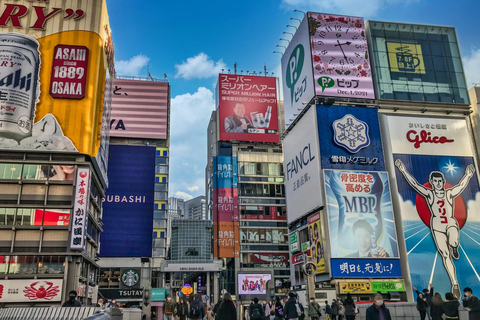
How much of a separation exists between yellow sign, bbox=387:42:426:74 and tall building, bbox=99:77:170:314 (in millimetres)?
44347

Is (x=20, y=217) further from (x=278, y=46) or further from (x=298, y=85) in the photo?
(x=278, y=46)

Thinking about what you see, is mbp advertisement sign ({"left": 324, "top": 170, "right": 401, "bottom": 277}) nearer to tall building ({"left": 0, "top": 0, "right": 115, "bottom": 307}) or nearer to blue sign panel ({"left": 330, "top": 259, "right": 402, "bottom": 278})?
blue sign panel ({"left": 330, "top": 259, "right": 402, "bottom": 278})

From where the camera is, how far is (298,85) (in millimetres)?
54250

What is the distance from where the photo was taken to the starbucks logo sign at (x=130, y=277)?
7331 cm

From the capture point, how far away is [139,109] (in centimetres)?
8350

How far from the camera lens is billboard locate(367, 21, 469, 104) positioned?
50.8 m

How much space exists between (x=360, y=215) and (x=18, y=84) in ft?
107

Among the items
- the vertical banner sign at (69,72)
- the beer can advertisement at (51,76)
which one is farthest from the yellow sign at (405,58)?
the vertical banner sign at (69,72)

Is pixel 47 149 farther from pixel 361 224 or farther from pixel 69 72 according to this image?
pixel 361 224

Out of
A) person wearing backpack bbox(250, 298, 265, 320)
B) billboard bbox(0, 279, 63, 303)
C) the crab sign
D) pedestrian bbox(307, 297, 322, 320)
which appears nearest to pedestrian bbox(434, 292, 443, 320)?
person wearing backpack bbox(250, 298, 265, 320)

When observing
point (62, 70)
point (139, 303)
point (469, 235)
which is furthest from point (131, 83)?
point (469, 235)

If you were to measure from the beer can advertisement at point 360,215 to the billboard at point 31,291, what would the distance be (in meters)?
24.0

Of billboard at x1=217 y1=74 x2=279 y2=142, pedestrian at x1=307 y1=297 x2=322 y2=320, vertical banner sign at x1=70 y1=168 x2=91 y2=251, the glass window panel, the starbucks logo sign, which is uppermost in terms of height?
billboard at x1=217 y1=74 x2=279 y2=142

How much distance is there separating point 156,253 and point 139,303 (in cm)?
898
